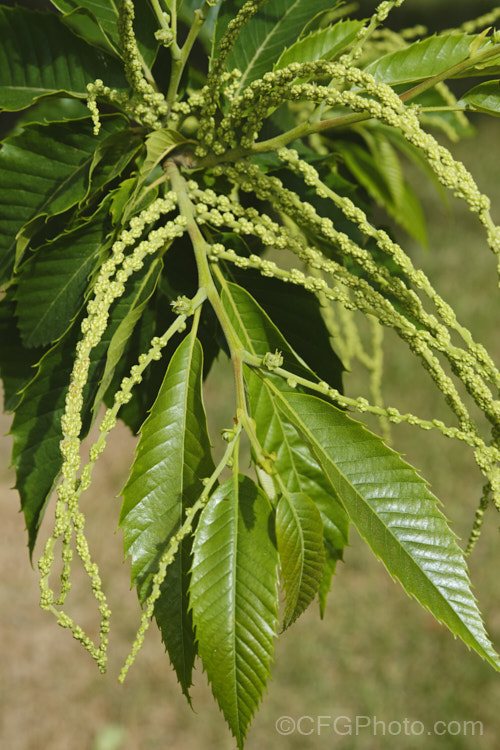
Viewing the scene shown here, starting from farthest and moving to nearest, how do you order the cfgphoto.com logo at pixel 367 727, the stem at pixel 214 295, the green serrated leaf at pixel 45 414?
the cfgphoto.com logo at pixel 367 727, the green serrated leaf at pixel 45 414, the stem at pixel 214 295

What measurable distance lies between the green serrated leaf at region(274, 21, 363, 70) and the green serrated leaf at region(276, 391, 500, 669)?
505 millimetres

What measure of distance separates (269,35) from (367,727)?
2.98m

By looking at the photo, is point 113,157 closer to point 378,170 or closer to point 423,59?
point 423,59

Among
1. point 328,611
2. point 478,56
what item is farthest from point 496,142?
point 478,56

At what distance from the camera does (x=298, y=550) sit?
2.62 ft

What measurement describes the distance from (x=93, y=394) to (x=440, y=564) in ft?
1.74

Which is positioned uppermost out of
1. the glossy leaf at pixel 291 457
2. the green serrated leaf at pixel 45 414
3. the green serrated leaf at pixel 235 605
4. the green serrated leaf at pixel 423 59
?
the green serrated leaf at pixel 423 59

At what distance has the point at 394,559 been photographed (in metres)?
0.81

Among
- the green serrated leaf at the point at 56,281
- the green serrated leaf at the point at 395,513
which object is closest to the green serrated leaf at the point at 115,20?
the green serrated leaf at the point at 56,281

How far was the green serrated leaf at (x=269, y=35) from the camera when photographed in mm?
1029

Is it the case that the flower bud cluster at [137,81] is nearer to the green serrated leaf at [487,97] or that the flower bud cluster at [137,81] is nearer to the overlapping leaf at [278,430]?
the overlapping leaf at [278,430]

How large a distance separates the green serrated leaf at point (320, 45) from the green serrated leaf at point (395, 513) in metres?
0.50

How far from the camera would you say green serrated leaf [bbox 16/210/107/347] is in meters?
0.96

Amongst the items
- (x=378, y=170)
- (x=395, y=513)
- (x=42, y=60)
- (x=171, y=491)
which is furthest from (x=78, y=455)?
(x=378, y=170)
